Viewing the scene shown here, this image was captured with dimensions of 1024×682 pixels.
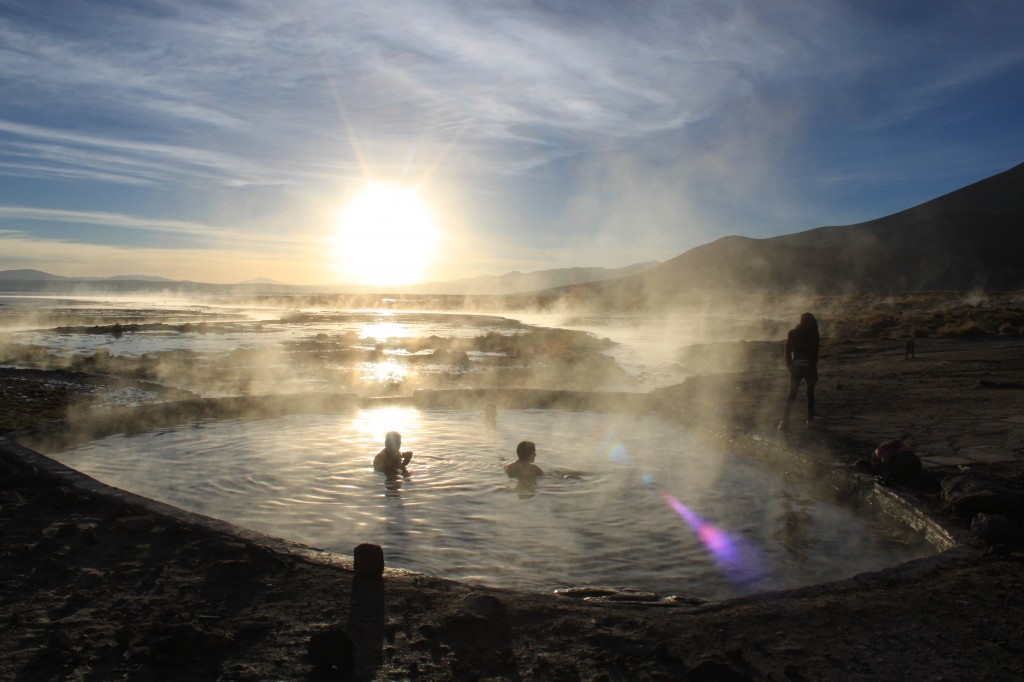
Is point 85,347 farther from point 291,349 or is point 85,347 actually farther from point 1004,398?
point 1004,398

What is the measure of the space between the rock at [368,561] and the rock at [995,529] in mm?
3936

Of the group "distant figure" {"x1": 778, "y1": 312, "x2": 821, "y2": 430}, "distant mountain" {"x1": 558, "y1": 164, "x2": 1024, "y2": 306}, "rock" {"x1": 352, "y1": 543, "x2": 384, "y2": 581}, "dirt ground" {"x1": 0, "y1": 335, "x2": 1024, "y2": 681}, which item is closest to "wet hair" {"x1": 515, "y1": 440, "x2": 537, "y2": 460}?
"dirt ground" {"x1": 0, "y1": 335, "x2": 1024, "y2": 681}

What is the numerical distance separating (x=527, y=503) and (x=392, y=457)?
168 cm

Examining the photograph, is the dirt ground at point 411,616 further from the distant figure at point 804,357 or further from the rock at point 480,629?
the distant figure at point 804,357

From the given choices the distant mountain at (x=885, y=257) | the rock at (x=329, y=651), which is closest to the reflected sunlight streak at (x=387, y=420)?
the rock at (x=329, y=651)

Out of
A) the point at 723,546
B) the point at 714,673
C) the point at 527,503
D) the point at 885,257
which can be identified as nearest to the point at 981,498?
the point at 723,546

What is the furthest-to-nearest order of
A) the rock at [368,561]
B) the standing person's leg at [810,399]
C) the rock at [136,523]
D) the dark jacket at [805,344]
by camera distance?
the dark jacket at [805,344], the standing person's leg at [810,399], the rock at [136,523], the rock at [368,561]

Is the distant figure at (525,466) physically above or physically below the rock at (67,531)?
below

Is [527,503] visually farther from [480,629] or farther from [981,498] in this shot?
[981,498]

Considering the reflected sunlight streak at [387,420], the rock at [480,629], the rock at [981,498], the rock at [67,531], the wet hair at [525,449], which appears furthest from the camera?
the reflected sunlight streak at [387,420]

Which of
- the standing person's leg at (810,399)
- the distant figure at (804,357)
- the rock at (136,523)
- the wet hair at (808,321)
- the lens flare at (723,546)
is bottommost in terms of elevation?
the lens flare at (723,546)

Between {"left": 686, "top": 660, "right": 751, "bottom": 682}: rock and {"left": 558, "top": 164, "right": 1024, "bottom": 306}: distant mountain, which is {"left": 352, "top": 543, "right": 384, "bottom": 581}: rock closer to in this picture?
{"left": 686, "top": 660, "right": 751, "bottom": 682}: rock

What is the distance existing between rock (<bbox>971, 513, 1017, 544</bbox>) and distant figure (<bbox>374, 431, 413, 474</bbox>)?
5.08 m

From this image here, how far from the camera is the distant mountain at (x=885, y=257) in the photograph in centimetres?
7144
